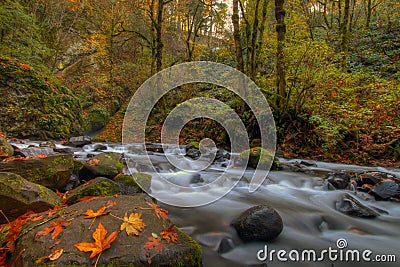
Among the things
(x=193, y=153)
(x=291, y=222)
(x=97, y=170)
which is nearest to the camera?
(x=291, y=222)

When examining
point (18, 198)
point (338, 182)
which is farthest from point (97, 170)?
point (338, 182)

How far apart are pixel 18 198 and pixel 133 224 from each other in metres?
1.28

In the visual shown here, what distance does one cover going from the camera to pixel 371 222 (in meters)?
3.86

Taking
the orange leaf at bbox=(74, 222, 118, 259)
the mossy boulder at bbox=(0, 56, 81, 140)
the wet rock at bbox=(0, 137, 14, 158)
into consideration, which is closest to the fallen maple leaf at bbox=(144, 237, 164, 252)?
the orange leaf at bbox=(74, 222, 118, 259)

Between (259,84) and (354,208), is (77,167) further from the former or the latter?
(259,84)

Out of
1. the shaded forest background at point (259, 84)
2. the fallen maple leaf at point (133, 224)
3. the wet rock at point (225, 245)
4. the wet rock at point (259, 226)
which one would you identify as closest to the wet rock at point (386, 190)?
the wet rock at point (259, 226)

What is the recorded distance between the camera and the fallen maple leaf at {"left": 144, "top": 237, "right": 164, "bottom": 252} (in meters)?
1.90

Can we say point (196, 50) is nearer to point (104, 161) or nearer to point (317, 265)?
point (104, 161)

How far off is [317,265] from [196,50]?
16368 mm

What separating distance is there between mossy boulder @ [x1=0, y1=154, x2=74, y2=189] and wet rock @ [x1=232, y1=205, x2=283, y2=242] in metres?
2.72

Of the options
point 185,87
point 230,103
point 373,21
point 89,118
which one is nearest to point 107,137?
point 89,118

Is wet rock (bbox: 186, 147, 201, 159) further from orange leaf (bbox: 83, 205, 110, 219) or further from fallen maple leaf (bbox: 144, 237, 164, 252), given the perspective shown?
fallen maple leaf (bbox: 144, 237, 164, 252)

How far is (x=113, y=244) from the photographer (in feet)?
6.06

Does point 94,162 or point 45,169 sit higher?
point 45,169
